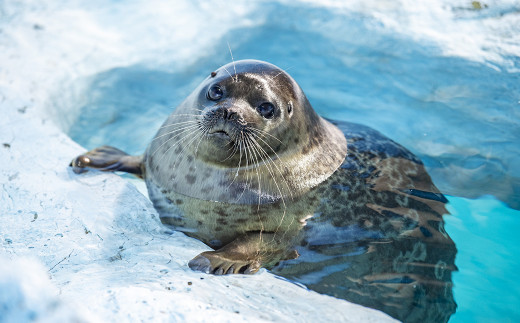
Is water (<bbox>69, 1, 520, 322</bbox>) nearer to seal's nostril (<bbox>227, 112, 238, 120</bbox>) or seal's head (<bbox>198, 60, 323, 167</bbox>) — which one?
seal's head (<bbox>198, 60, 323, 167</bbox>)

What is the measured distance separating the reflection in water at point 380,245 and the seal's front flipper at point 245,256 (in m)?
0.09

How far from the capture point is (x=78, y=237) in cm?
309

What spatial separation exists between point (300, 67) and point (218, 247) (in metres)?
3.21

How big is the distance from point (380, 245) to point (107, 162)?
2.12 meters

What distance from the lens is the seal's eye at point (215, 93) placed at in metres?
3.40

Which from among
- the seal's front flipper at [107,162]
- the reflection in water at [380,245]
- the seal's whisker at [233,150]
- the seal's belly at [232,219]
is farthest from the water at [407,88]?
the seal's whisker at [233,150]

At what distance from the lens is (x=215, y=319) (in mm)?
2301

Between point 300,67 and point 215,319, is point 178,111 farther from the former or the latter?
point 300,67

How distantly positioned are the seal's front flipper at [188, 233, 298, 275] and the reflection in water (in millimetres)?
86

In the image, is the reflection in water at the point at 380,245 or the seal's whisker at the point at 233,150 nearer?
the reflection in water at the point at 380,245

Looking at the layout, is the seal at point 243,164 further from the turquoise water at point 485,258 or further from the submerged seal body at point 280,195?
the turquoise water at point 485,258

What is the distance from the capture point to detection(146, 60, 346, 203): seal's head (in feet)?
10.7

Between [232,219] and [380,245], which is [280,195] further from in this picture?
[380,245]

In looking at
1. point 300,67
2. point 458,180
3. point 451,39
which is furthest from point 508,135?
point 300,67
